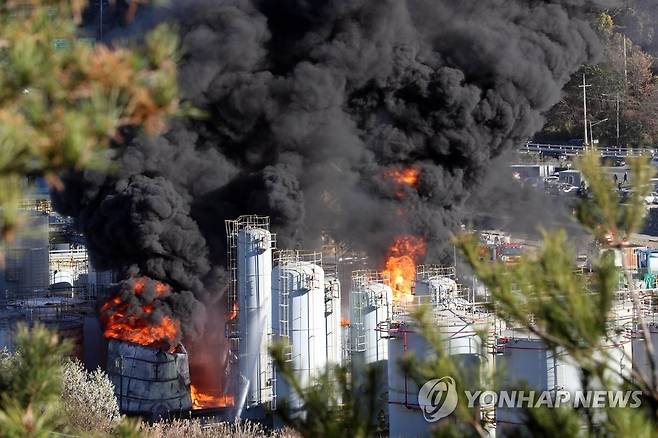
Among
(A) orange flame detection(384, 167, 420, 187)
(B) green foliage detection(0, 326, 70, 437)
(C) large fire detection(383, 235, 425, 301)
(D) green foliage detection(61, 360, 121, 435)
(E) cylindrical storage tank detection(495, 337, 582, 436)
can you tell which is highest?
(A) orange flame detection(384, 167, 420, 187)

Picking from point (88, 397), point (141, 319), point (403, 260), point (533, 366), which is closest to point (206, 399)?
point (141, 319)

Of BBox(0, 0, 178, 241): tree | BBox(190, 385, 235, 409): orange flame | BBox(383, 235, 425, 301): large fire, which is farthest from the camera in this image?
BBox(383, 235, 425, 301): large fire

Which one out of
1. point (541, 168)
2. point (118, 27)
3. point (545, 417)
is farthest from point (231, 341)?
point (541, 168)

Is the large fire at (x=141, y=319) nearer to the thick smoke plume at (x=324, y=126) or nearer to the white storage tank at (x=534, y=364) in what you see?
the thick smoke plume at (x=324, y=126)

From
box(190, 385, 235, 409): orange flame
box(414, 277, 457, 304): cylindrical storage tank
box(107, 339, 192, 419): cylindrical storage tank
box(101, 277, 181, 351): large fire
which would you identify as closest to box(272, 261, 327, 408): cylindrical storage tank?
box(414, 277, 457, 304): cylindrical storage tank

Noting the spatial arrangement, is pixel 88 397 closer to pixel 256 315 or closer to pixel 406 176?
pixel 256 315

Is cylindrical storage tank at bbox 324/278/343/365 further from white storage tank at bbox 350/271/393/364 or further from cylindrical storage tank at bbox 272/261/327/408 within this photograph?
cylindrical storage tank at bbox 272/261/327/408

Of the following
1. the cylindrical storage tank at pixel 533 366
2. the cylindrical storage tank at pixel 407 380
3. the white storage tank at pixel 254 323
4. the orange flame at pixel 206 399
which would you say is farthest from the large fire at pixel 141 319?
the cylindrical storage tank at pixel 533 366
